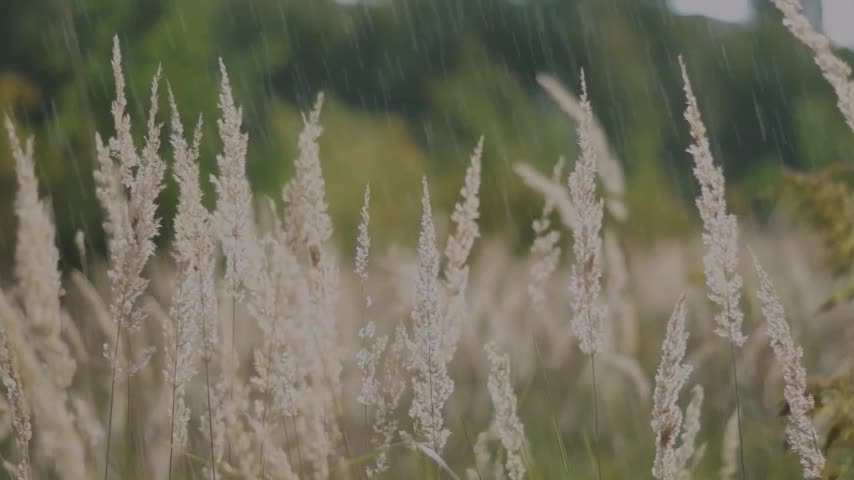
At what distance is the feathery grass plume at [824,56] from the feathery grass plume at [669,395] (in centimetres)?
47

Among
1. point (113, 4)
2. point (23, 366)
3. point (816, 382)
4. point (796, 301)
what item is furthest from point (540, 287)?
point (113, 4)

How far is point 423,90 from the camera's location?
2673cm

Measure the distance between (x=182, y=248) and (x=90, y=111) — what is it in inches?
387

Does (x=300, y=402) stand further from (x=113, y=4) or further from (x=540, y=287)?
(x=113, y=4)

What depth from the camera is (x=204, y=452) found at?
111 inches

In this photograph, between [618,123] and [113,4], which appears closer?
[113,4]

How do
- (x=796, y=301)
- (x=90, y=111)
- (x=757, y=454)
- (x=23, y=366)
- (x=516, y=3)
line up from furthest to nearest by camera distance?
(x=516, y=3) → (x=90, y=111) → (x=796, y=301) → (x=757, y=454) → (x=23, y=366)

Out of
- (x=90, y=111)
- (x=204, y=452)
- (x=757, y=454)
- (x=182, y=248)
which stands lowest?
(x=757, y=454)

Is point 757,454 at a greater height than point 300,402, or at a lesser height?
lesser

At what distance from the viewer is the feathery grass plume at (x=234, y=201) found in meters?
1.65

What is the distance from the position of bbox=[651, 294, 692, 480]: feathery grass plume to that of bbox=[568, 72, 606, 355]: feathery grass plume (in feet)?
0.53

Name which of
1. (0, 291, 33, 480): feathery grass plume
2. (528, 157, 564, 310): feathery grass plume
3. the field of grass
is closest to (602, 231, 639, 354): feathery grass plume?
the field of grass

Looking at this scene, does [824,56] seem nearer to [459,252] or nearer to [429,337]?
[459,252]

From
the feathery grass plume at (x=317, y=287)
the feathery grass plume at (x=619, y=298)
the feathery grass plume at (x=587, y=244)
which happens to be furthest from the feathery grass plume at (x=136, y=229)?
the feathery grass plume at (x=619, y=298)
